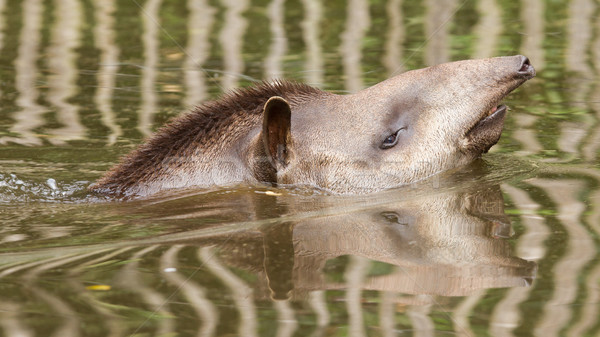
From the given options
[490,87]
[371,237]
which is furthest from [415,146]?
[371,237]

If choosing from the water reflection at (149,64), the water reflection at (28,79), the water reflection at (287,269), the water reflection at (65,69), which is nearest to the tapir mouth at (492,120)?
the water reflection at (287,269)

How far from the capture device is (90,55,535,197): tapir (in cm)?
770

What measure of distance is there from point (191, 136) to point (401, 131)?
190 cm

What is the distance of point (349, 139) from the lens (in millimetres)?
7719

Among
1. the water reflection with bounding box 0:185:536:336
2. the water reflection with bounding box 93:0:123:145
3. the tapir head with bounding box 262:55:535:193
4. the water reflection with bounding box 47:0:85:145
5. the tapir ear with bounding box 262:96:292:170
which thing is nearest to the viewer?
the water reflection with bounding box 0:185:536:336

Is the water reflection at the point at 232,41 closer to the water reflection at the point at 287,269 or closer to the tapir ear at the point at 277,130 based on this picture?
the tapir ear at the point at 277,130

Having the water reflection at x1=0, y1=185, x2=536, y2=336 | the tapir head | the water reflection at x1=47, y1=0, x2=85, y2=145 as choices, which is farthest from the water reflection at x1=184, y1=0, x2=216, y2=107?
the water reflection at x1=0, y1=185, x2=536, y2=336

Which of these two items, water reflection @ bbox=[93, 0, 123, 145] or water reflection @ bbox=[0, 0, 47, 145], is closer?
water reflection @ bbox=[0, 0, 47, 145]

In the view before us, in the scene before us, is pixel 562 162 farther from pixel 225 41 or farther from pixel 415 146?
pixel 225 41

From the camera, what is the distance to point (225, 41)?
1352cm

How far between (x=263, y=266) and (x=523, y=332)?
1.81 m

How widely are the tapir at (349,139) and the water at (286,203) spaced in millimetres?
190

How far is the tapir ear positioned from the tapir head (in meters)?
0.01

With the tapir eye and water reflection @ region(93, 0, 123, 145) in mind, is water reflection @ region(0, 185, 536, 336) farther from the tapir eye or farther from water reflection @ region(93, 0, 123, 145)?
water reflection @ region(93, 0, 123, 145)
